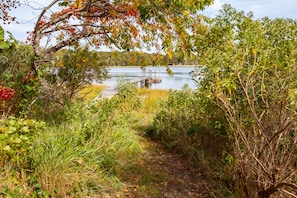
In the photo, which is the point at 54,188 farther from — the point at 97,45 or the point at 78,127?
the point at 97,45

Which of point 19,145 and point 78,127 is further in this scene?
point 78,127

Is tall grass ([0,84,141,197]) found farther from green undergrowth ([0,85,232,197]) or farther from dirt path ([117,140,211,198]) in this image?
dirt path ([117,140,211,198])

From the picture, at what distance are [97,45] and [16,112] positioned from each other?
90.6 inches

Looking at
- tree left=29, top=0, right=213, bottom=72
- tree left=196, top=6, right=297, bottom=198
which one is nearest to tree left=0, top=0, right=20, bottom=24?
tree left=29, top=0, right=213, bottom=72

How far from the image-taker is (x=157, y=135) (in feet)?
21.0

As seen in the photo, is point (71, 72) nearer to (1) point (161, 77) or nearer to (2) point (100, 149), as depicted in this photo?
(2) point (100, 149)

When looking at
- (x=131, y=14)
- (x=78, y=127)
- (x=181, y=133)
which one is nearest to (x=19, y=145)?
(x=78, y=127)

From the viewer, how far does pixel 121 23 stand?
4.69 meters

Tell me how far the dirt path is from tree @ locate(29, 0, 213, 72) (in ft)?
6.28

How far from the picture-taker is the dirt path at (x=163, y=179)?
3.86m

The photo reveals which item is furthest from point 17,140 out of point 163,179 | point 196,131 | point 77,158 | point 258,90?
point 196,131

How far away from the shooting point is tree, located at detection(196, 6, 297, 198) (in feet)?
9.09

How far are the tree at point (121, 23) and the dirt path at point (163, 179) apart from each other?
191cm

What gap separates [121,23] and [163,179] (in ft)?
8.61
